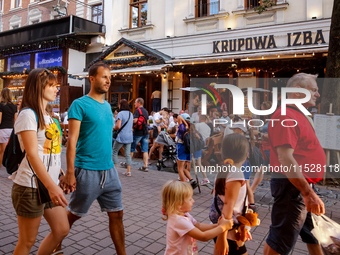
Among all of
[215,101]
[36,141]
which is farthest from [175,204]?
[215,101]

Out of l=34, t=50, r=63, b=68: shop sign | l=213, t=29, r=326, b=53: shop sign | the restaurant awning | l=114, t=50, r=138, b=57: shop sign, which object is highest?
l=34, t=50, r=63, b=68: shop sign

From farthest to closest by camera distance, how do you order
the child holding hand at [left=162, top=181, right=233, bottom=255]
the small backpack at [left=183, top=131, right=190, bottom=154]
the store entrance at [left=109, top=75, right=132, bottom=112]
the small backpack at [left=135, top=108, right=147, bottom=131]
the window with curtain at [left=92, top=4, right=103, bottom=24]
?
1. the window with curtain at [left=92, top=4, right=103, bottom=24]
2. the store entrance at [left=109, top=75, right=132, bottom=112]
3. the small backpack at [left=135, top=108, right=147, bottom=131]
4. the small backpack at [left=183, top=131, right=190, bottom=154]
5. the child holding hand at [left=162, top=181, right=233, bottom=255]

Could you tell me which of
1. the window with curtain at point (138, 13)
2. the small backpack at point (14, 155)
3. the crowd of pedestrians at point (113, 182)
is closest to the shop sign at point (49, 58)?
the window with curtain at point (138, 13)

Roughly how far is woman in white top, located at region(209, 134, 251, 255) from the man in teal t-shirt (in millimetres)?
1007

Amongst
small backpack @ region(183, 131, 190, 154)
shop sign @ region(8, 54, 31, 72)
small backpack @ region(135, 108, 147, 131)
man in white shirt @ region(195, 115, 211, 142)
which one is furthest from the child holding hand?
shop sign @ region(8, 54, 31, 72)

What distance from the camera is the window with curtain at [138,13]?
600 inches

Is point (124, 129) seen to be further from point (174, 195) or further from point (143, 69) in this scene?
point (143, 69)

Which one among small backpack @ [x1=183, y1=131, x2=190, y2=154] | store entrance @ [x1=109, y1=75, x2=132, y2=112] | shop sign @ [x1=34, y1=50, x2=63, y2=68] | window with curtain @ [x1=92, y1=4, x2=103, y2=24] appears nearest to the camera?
small backpack @ [x1=183, y1=131, x2=190, y2=154]

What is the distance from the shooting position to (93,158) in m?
2.60

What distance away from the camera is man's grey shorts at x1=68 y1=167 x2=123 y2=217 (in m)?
2.55

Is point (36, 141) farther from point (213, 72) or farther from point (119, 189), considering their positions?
point (213, 72)

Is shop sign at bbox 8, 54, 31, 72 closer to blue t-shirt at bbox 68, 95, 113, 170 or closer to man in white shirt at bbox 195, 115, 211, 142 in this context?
man in white shirt at bbox 195, 115, 211, 142

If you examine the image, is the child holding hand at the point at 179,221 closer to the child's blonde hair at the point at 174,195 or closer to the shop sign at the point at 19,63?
the child's blonde hair at the point at 174,195

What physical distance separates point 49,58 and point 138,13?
22.1ft
